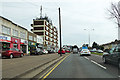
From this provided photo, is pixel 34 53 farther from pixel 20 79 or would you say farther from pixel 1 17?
pixel 20 79

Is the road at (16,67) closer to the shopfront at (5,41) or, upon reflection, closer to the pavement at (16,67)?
the pavement at (16,67)

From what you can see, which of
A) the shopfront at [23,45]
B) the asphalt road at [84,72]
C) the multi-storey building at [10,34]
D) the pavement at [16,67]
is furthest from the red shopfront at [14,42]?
the asphalt road at [84,72]

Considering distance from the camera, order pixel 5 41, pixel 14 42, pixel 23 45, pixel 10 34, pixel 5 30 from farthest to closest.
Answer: pixel 23 45
pixel 14 42
pixel 10 34
pixel 5 30
pixel 5 41

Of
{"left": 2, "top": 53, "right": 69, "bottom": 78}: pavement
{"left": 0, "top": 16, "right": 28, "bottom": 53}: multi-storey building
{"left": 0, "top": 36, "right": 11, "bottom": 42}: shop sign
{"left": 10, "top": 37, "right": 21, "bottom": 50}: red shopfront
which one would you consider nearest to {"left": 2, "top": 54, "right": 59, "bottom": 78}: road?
{"left": 2, "top": 53, "right": 69, "bottom": 78}: pavement

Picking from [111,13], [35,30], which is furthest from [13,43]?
[35,30]

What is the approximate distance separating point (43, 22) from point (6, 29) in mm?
42192

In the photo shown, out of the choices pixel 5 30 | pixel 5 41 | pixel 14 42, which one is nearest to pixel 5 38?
pixel 5 41

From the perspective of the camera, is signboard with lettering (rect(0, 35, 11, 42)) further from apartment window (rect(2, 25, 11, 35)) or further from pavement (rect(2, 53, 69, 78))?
pavement (rect(2, 53, 69, 78))

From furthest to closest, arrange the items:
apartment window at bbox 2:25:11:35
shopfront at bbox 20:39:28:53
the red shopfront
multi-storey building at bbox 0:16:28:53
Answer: shopfront at bbox 20:39:28:53
the red shopfront
apartment window at bbox 2:25:11:35
multi-storey building at bbox 0:16:28:53

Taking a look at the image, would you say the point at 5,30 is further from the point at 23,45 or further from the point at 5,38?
the point at 23,45

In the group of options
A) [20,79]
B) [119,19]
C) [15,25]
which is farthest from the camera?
[15,25]

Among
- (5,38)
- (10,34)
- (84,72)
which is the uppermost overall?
(10,34)

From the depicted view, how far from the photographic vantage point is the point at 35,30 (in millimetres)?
72500

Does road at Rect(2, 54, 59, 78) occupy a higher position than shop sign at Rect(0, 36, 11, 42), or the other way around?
shop sign at Rect(0, 36, 11, 42)
